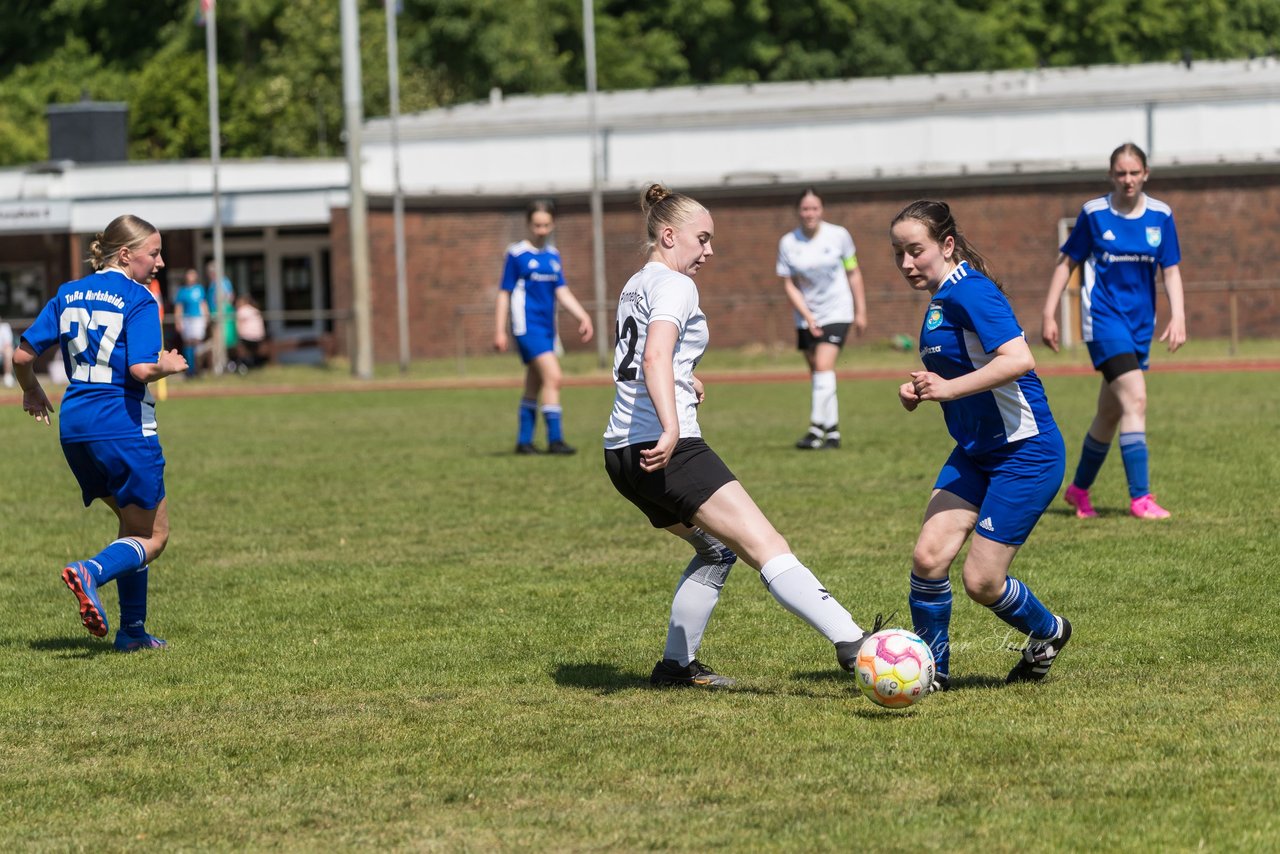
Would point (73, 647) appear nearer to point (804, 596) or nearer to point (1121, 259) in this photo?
point (804, 596)

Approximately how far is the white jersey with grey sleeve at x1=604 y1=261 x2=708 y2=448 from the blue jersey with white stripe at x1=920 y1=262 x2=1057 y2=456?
84cm

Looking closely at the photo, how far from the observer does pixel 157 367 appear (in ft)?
23.7

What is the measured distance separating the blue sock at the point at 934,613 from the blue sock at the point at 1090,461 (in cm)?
443

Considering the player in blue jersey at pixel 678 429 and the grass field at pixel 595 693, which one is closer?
the grass field at pixel 595 693

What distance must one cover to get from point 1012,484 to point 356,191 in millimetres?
25289

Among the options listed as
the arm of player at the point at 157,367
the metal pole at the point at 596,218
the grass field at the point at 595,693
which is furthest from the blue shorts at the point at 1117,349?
the metal pole at the point at 596,218

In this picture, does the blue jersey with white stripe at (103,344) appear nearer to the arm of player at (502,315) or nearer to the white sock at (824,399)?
the arm of player at (502,315)

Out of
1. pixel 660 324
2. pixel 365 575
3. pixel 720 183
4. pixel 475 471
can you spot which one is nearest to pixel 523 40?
pixel 720 183

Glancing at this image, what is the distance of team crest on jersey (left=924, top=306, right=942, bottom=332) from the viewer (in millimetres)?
6207

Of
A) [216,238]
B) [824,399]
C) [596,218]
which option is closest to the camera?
[824,399]

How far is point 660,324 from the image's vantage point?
240 inches

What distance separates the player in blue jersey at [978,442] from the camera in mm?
6090

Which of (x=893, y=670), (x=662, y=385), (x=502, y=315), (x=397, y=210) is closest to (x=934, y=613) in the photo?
(x=893, y=670)

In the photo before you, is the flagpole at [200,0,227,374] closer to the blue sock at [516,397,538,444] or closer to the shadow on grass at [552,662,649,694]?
the blue sock at [516,397,538,444]
